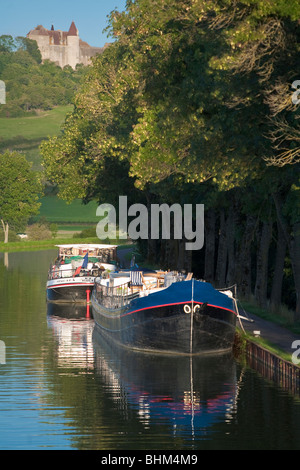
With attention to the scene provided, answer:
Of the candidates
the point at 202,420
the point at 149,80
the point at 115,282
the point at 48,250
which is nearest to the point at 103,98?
the point at 115,282

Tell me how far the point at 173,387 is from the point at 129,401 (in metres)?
→ 2.39

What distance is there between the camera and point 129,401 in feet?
81.7

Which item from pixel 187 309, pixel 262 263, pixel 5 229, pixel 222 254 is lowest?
pixel 5 229

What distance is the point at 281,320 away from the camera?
35.8 metres

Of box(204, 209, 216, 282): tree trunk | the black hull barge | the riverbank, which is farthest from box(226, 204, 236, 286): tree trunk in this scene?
the black hull barge

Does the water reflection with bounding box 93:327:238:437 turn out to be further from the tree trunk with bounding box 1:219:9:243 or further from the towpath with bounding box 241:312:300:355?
the tree trunk with bounding box 1:219:9:243

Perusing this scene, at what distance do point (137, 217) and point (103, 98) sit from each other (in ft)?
69.4

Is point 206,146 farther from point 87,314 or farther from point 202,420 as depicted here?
point 87,314

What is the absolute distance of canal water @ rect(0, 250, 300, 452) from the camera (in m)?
20.4

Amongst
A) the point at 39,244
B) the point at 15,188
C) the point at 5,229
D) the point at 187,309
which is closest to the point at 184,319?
the point at 187,309

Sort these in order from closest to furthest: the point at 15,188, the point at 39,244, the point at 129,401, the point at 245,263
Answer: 1. the point at 129,401
2. the point at 245,263
3. the point at 39,244
4. the point at 15,188

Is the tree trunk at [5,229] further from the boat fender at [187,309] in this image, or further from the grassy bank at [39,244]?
the boat fender at [187,309]

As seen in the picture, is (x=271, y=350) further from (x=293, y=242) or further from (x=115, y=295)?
(x=115, y=295)
